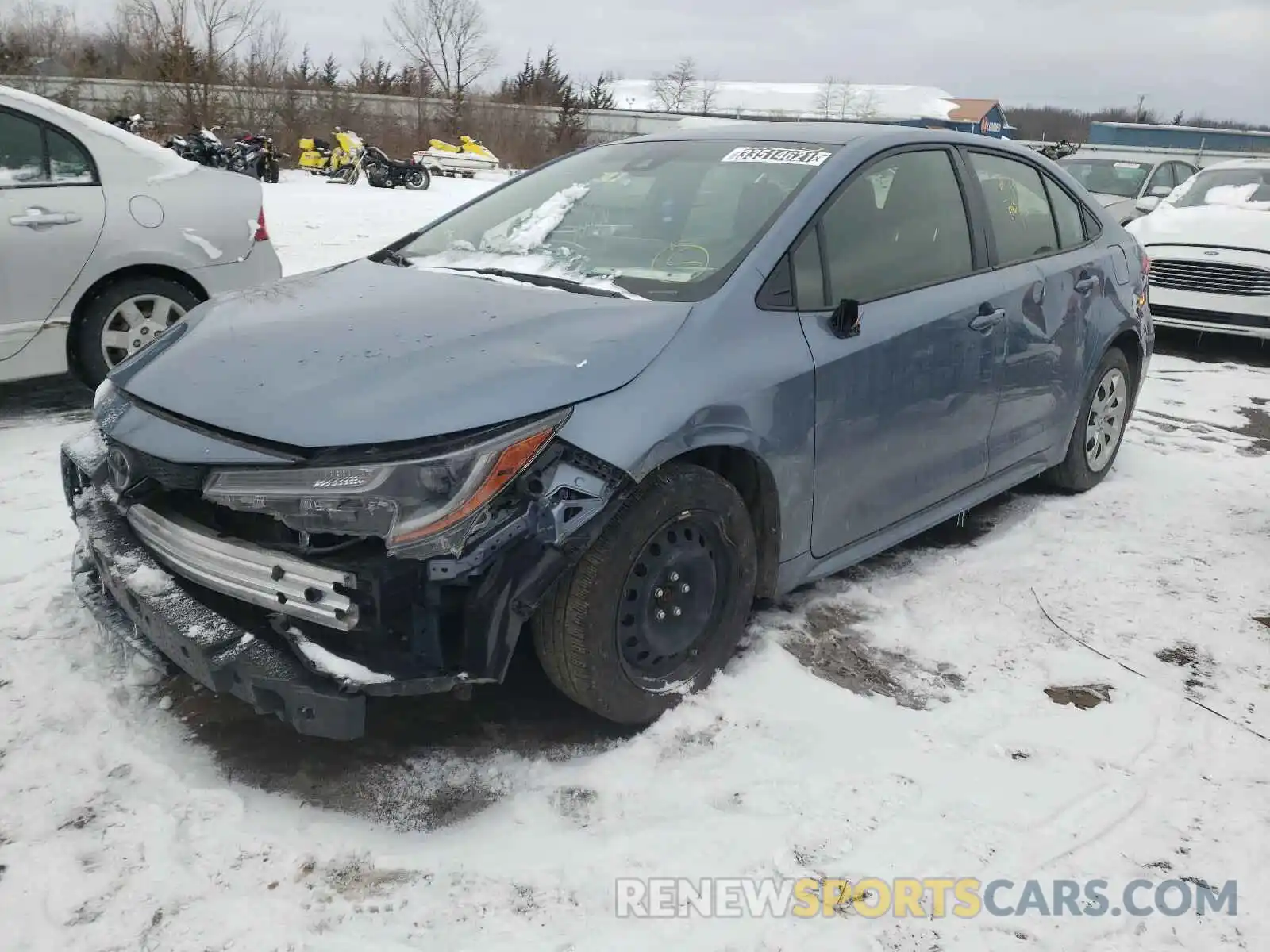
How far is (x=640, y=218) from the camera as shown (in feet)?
11.0

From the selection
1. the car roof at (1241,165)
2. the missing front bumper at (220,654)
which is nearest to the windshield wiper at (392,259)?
the missing front bumper at (220,654)

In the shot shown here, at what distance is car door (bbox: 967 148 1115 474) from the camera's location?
3.95m

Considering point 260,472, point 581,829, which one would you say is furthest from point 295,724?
point 581,829

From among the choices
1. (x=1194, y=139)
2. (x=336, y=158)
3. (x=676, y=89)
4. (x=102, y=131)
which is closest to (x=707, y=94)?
(x=676, y=89)

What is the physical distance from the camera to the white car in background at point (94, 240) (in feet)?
15.8

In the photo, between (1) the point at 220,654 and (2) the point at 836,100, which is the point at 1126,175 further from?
(2) the point at 836,100

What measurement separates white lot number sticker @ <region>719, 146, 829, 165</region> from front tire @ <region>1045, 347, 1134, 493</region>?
2.05 m

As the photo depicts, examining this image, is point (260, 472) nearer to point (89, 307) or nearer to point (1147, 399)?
point (89, 307)

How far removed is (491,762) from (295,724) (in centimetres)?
59

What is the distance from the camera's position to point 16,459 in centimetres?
458

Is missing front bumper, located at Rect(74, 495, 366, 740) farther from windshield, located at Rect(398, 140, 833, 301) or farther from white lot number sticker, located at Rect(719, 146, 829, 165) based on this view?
white lot number sticker, located at Rect(719, 146, 829, 165)

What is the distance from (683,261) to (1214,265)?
711 cm

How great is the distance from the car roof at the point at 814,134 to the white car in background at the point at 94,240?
95.4 inches

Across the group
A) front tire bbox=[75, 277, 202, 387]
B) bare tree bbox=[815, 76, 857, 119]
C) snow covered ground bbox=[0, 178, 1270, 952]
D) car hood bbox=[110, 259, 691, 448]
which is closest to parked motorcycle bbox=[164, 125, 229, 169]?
front tire bbox=[75, 277, 202, 387]
